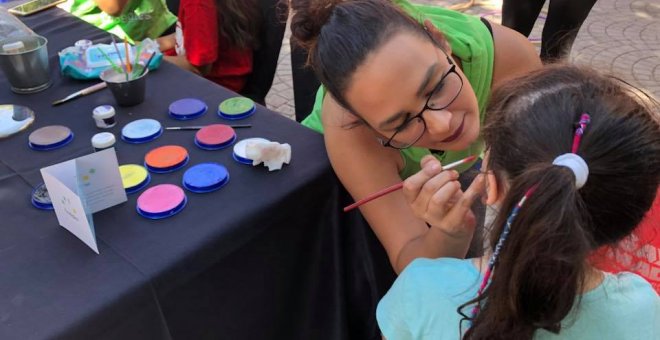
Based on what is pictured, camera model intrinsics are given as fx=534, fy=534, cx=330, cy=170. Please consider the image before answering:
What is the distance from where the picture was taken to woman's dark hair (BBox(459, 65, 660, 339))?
0.60 metres

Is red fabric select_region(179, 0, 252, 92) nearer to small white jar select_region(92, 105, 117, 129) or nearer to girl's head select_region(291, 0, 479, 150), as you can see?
small white jar select_region(92, 105, 117, 129)

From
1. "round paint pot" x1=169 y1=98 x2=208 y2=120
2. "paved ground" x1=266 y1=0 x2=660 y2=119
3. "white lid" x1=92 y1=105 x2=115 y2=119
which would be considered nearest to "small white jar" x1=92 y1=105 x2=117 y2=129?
"white lid" x1=92 y1=105 x2=115 y2=119

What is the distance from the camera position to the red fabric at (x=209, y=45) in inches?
68.9

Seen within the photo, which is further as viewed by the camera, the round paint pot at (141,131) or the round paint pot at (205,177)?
the round paint pot at (141,131)

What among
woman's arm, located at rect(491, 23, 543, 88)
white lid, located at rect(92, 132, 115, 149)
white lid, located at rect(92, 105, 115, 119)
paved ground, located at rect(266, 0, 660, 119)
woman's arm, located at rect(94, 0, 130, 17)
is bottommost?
paved ground, located at rect(266, 0, 660, 119)

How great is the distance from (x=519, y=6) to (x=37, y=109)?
2.12 meters

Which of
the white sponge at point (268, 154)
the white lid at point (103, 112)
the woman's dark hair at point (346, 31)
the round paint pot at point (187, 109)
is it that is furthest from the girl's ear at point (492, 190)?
the white lid at point (103, 112)

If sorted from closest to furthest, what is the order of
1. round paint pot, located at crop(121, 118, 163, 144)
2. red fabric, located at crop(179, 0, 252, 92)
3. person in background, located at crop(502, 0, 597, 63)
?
round paint pot, located at crop(121, 118, 163, 144) < red fabric, located at crop(179, 0, 252, 92) < person in background, located at crop(502, 0, 597, 63)

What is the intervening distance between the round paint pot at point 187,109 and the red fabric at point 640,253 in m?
0.93

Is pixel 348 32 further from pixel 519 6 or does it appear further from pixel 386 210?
pixel 519 6

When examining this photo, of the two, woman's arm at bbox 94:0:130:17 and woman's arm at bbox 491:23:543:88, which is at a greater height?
woman's arm at bbox 491:23:543:88

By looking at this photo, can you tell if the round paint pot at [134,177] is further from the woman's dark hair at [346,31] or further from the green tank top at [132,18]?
the green tank top at [132,18]

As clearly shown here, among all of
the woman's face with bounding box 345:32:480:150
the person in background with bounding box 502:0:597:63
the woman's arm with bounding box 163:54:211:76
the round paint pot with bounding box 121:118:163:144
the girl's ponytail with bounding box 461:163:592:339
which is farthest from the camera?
the person in background with bounding box 502:0:597:63

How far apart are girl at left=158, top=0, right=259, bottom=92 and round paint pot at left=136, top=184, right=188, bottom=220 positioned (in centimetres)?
86
